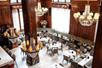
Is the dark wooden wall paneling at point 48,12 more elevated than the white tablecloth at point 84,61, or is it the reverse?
the dark wooden wall paneling at point 48,12

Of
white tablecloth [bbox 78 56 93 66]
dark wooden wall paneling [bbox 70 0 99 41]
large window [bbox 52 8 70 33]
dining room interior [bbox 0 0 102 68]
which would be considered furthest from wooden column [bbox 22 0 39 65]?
large window [bbox 52 8 70 33]

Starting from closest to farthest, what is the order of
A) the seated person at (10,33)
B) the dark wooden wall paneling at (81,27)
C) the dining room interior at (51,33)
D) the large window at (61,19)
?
the dining room interior at (51,33) < the dark wooden wall paneling at (81,27) < the seated person at (10,33) < the large window at (61,19)

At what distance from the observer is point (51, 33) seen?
1205cm

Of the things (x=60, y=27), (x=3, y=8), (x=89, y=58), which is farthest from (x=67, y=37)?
(x=3, y=8)

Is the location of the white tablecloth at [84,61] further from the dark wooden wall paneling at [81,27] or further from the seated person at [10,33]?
the seated person at [10,33]

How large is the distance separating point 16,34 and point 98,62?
10.5 m

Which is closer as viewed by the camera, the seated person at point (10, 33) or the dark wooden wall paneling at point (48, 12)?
the seated person at point (10, 33)

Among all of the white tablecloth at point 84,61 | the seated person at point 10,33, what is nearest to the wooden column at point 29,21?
the white tablecloth at point 84,61

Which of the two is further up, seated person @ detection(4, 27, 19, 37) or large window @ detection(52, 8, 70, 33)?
large window @ detection(52, 8, 70, 33)

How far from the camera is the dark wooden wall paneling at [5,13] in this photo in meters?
11.2

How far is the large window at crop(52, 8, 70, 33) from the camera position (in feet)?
36.5

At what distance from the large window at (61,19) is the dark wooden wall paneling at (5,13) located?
4345 mm

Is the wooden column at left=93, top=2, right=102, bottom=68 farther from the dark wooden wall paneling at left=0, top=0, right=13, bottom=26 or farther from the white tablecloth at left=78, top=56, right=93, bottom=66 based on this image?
the dark wooden wall paneling at left=0, top=0, right=13, bottom=26

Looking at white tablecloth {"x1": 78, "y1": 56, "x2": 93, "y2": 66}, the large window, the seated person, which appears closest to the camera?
white tablecloth {"x1": 78, "y1": 56, "x2": 93, "y2": 66}
